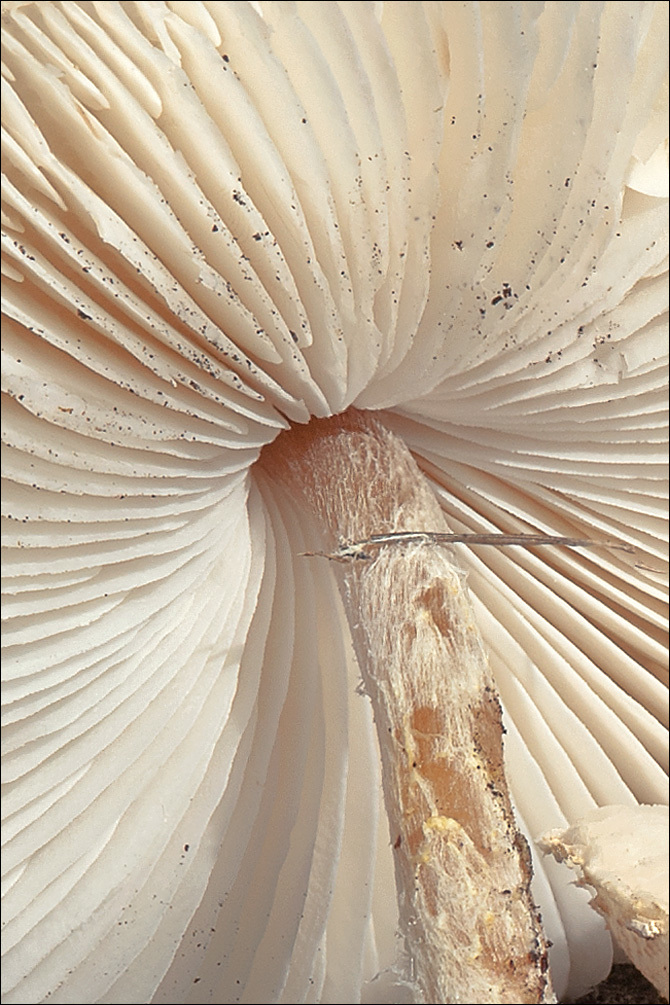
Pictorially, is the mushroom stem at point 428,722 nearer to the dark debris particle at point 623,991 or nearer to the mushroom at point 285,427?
the mushroom at point 285,427

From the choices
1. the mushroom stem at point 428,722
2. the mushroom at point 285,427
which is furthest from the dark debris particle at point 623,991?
the mushroom stem at point 428,722

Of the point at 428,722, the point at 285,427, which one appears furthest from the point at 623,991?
the point at 285,427

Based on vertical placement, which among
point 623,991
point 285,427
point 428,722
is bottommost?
point 623,991

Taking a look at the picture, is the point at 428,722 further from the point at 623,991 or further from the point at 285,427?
the point at 623,991

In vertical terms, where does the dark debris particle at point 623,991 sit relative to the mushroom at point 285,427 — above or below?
below

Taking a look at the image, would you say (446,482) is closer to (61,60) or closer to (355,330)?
(355,330)

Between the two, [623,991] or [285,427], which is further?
[623,991]
